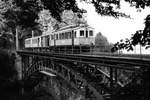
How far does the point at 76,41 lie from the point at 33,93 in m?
15.7

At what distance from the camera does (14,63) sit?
38.3 metres

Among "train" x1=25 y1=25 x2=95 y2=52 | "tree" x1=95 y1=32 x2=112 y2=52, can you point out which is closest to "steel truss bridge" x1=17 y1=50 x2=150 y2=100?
"tree" x1=95 y1=32 x2=112 y2=52

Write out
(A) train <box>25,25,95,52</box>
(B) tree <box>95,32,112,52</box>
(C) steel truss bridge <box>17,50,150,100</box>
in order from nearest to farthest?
(C) steel truss bridge <box>17,50,150,100</box> < (B) tree <box>95,32,112,52</box> < (A) train <box>25,25,95,52</box>

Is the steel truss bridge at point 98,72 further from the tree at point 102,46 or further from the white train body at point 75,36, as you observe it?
the white train body at point 75,36

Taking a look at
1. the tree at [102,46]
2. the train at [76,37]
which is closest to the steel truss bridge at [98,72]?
the tree at [102,46]

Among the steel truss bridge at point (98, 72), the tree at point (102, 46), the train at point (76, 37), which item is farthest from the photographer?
the train at point (76, 37)

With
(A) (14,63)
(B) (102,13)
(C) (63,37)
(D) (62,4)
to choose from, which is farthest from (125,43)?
(A) (14,63)

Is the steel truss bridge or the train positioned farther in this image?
the train

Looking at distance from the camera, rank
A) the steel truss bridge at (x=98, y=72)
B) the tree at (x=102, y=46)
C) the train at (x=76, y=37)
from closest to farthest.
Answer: the steel truss bridge at (x=98, y=72) < the tree at (x=102, y=46) < the train at (x=76, y=37)

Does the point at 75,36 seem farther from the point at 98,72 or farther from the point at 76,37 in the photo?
the point at 98,72

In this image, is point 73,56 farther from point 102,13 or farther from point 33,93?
point 33,93

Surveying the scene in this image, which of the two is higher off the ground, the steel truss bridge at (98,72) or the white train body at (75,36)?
the white train body at (75,36)

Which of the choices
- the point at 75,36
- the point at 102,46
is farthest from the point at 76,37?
the point at 102,46

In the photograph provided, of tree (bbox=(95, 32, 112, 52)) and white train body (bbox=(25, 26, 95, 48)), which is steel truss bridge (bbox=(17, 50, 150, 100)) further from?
white train body (bbox=(25, 26, 95, 48))
